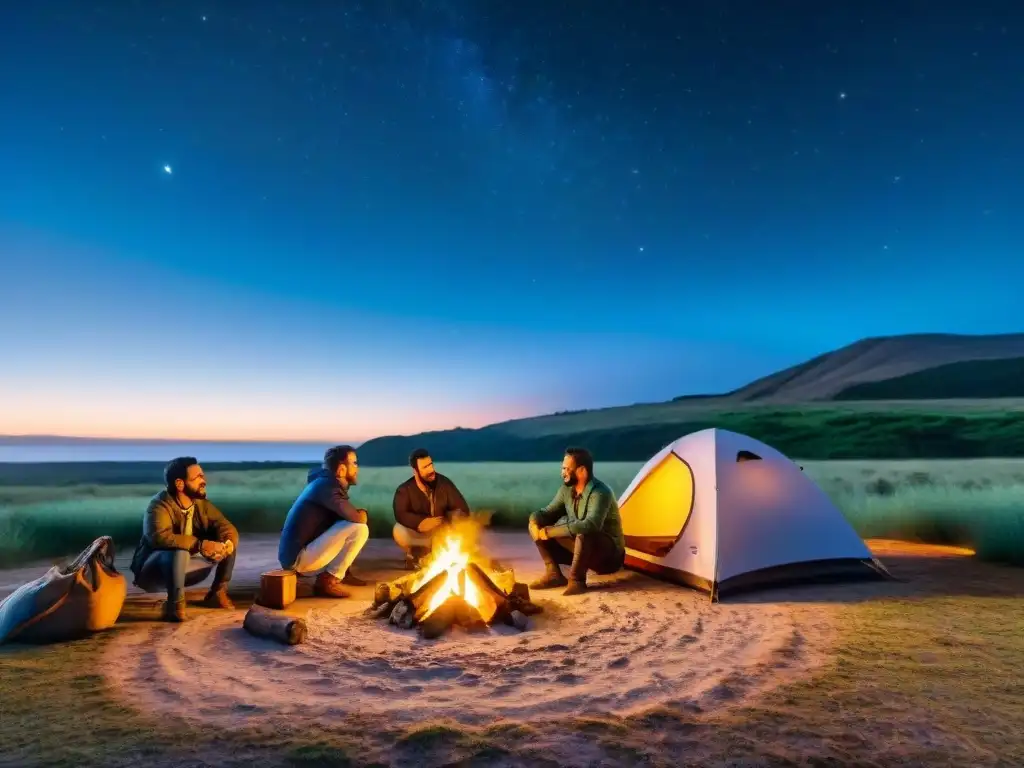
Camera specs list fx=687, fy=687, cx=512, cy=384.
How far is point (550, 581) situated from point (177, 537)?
4327 mm

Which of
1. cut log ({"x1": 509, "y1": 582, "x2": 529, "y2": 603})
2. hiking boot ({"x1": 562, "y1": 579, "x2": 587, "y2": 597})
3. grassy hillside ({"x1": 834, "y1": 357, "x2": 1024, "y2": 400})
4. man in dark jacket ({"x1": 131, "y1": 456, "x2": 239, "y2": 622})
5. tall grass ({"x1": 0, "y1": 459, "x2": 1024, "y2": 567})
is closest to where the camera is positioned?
man in dark jacket ({"x1": 131, "y1": 456, "x2": 239, "y2": 622})

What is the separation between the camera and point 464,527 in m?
9.54

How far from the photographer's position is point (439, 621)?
6438 millimetres

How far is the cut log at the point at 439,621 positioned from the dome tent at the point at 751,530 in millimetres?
3164

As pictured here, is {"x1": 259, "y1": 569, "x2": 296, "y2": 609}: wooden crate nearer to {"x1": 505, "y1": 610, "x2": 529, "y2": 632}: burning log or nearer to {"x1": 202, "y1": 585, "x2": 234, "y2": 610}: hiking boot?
{"x1": 202, "y1": 585, "x2": 234, "y2": 610}: hiking boot

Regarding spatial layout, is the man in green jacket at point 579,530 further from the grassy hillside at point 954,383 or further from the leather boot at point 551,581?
the grassy hillside at point 954,383

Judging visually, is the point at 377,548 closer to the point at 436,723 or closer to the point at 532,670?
the point at 532,670

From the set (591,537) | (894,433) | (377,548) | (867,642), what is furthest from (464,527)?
(894,433)

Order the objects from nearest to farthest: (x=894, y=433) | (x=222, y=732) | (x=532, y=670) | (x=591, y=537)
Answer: (x=222, y=732)
(x=532, y=670)
(x=591, y=537)
(x=894, y=433)

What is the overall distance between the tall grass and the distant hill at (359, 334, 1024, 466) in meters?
10.1

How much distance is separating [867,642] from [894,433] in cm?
3360

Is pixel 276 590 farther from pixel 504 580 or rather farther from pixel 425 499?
pixel 425 499

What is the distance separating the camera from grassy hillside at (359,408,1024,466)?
32812 mm

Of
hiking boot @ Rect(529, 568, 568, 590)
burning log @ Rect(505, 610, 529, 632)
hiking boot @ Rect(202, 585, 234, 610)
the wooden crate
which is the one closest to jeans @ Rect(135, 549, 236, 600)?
hiking boot @ Rect(202, 585, 234, 610)
